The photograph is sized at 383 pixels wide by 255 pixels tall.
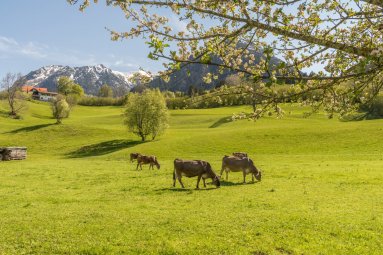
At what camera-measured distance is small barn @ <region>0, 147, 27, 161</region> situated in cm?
5003

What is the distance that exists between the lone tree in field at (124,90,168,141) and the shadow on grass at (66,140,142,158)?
10.6ft

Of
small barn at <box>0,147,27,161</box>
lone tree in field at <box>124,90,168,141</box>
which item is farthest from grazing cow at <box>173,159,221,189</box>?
lone tree in field at <box>124,90,168,141</box>

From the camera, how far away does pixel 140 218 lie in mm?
15469

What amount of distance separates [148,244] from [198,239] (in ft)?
5.67

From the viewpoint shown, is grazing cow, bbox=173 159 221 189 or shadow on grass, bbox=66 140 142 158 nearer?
grazing cow, bbox=173 159 221 189

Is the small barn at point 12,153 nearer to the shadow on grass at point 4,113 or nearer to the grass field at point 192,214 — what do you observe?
the grass field at point 192,214

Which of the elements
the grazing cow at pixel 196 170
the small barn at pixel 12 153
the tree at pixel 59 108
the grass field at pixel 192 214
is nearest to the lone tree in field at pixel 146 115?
the small barn at pixel 12 153

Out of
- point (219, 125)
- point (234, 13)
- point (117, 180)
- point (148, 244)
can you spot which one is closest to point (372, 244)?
point (148, 244)

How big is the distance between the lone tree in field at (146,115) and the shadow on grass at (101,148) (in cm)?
324

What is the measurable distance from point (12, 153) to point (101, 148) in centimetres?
1658

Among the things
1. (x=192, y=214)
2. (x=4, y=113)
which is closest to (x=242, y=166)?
(x=192, y=214)

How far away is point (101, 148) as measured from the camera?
65312mm

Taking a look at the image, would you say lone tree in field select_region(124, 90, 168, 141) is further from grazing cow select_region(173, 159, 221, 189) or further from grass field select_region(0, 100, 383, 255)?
grazing cow select_region(173, 159, 221, 189)

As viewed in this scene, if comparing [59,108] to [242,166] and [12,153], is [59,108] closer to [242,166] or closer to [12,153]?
[12,153]
